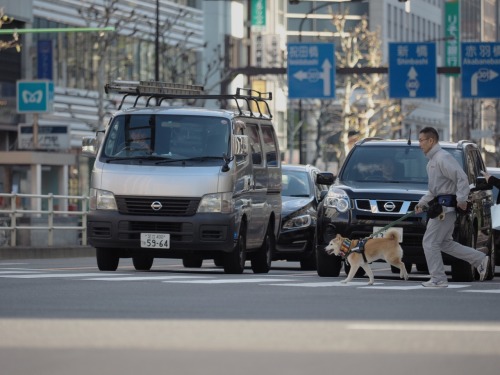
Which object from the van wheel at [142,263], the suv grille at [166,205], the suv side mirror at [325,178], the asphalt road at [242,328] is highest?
the suv side mirror at [325,178]

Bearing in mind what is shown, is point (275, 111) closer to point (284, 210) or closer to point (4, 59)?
point (4, 59)

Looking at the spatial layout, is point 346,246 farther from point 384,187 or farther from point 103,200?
point 103,200

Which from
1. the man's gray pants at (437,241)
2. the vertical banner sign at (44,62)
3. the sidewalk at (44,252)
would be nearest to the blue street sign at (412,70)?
the vertical banner sign at (44,62)

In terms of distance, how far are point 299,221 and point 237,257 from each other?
5381mm

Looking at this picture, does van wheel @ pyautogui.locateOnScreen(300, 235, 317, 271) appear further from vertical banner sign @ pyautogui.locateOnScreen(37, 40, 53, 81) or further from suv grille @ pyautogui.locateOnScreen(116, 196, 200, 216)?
vertical banner sign @ pyautogui.locateOnScreen(37, 40, 53, 81)

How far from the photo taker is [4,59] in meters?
65.3

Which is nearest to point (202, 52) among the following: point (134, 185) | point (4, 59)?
point (4, 59)

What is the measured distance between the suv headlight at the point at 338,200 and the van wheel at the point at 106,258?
308 centimetres

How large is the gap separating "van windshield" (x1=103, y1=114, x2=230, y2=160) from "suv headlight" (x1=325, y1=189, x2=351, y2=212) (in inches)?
59.3

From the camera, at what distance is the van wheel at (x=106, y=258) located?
77.8ft

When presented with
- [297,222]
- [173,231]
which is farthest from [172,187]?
[297,222]

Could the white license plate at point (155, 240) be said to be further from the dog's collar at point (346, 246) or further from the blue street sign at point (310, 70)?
the blue street sign at point (310, 70)

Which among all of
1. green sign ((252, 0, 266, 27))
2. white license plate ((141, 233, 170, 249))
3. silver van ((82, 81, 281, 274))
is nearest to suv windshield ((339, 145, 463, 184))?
silver van ((82, 81, 281, 274))

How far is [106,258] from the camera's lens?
23.8m
